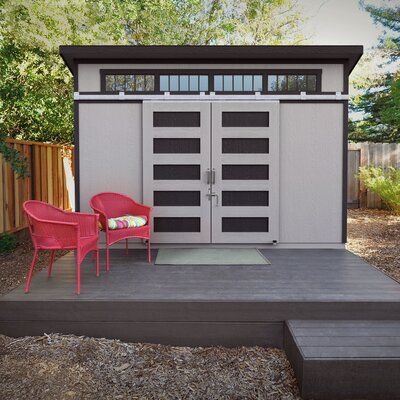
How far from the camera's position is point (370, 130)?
19.4 meters

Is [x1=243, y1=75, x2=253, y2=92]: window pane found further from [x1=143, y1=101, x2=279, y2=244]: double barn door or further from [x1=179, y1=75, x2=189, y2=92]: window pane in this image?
[x1=179, y1=75, x2=189, y2=92]: window pane

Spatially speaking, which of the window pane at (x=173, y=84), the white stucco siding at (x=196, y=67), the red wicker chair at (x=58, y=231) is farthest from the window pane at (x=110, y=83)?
the red wicker chair at (x=58, y=231)

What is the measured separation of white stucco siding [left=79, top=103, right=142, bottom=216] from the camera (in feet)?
19.5

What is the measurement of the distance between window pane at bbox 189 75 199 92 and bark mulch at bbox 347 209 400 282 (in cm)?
335

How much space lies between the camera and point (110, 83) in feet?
19.5

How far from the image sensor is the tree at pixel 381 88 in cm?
1706

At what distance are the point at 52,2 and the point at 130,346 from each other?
30.8 ft

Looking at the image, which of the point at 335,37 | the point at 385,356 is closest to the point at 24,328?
the point at 385,356

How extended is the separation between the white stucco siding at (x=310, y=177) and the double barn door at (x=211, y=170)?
0.16 metres

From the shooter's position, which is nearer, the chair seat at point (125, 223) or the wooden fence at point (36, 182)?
the chair seat at point (125, 223)

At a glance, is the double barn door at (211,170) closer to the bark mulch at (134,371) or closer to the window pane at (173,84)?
the window pane at (173,84)

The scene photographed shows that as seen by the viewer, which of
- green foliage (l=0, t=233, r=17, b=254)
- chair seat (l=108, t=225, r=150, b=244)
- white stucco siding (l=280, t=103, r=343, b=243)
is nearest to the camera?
chair seat (l=108, t=225, r=150, b=244)

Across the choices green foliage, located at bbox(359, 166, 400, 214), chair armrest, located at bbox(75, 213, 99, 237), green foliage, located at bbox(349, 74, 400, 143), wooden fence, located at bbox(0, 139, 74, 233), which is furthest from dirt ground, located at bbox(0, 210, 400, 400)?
green foliage, located at bbox(349, 74, 400, 143)

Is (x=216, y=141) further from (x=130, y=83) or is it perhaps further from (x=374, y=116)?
(x=374, y=116)
